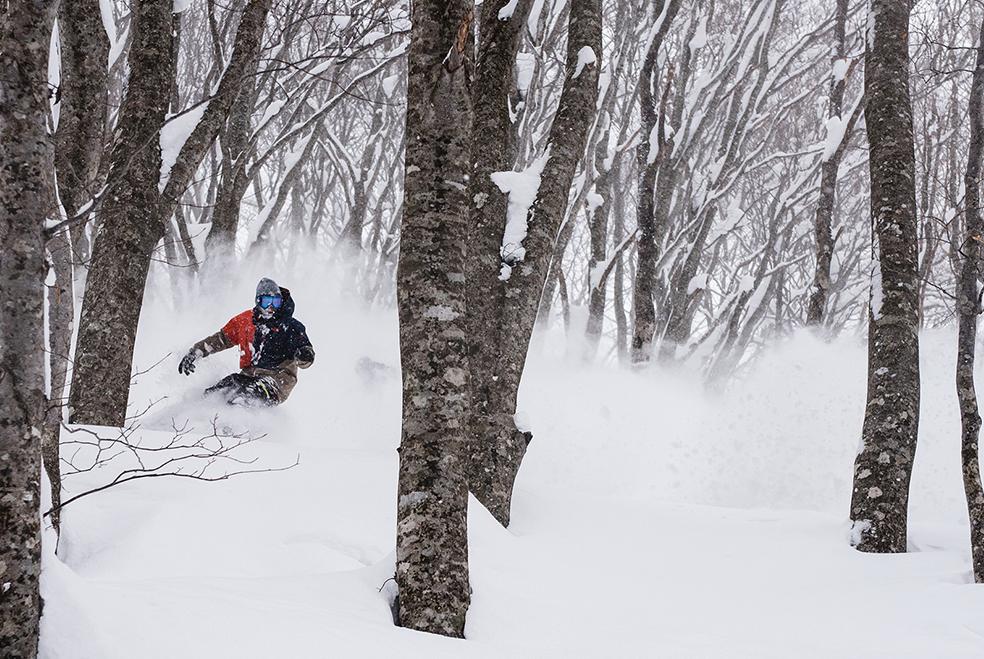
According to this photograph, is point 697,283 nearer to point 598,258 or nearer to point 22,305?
point 598,258

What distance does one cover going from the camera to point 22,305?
1952 millimetres

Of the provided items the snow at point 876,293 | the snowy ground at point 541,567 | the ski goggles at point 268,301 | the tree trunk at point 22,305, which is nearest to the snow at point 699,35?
the snowy ground at point 541,567

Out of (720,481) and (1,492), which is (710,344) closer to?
(720,481)

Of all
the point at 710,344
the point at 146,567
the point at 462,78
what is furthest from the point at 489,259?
the point at 710,344

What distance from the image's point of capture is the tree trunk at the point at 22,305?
188cm

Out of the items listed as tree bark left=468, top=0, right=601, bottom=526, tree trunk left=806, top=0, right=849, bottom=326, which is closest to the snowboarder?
tree bark left=468, top=0, right=601, bottom=526

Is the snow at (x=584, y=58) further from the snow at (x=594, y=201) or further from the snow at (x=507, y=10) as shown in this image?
the snow at (x=594, y=201)

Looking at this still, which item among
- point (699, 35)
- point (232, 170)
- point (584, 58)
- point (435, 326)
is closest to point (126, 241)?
point (435, 326)

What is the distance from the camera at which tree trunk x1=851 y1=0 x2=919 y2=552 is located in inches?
211

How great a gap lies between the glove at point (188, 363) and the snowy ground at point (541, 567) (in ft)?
1.21

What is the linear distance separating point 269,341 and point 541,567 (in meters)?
4.58

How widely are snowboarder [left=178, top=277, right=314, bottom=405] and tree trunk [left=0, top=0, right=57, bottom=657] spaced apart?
5.72m

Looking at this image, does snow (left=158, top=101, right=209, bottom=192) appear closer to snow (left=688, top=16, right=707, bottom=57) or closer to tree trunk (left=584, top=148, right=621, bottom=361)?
tree trunk (left=584, top=148, right=621, bottom=361)

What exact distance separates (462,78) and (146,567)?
2.68 metres
